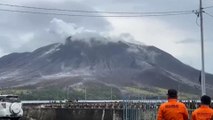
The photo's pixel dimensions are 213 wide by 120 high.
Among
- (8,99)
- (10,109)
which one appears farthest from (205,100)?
(8,99)

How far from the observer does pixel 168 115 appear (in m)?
14.6

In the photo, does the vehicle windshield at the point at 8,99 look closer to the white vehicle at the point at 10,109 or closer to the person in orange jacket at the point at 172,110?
the white vehicle at the point at 10,109

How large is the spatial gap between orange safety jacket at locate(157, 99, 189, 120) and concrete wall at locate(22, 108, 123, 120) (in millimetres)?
20733

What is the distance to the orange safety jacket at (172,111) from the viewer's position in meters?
14.5

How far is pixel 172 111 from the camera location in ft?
47.7

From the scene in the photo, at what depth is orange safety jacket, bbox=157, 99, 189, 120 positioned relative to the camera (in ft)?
47.7

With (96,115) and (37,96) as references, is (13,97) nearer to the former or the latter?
(96,115)

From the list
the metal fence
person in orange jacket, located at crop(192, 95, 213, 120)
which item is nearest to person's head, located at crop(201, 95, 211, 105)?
person in orange jacket, located at crop(192, 95, 213, 120)

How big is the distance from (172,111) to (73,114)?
2948 centimetres

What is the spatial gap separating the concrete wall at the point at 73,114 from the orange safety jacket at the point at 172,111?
20.7 metres

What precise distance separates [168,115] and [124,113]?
19.4 meters

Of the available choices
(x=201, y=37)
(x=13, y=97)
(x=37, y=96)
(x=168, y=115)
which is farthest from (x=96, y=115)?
(x=37, y=96)

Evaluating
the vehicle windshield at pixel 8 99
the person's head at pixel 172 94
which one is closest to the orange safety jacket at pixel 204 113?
the person's head at pixel 172 94

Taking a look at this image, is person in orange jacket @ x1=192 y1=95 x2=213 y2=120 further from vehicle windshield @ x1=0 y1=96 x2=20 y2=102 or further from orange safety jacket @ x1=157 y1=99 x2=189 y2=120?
vehicle windshield @ x1=0 y1=96 x2=20 y2=102
